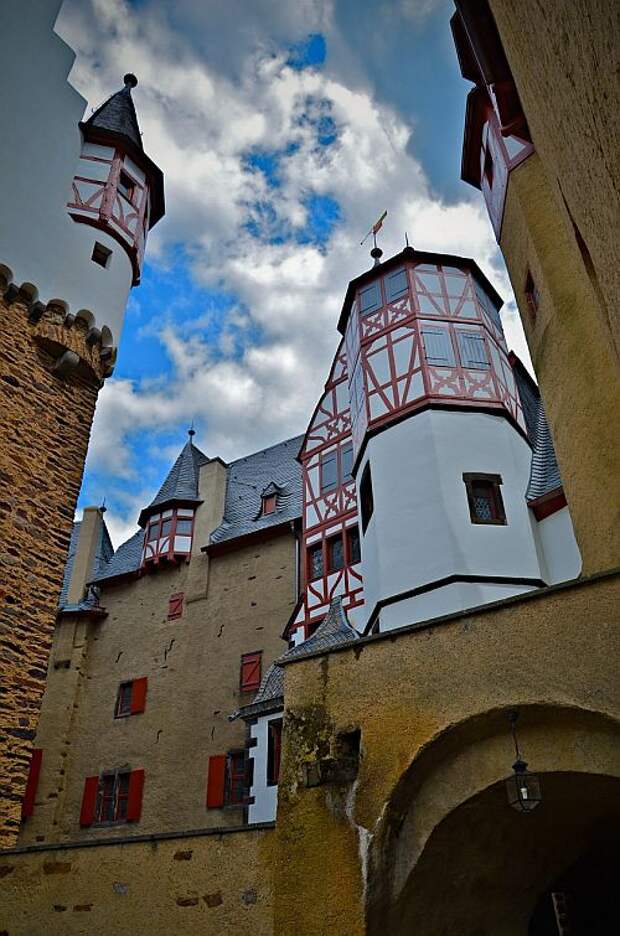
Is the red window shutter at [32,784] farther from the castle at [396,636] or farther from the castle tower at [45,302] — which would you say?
the castle tower at [45,302]

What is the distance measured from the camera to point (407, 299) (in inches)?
603

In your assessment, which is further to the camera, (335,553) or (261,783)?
(335,553)

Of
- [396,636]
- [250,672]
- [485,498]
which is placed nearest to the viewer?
[396,636]

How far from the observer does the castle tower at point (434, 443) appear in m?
11.8

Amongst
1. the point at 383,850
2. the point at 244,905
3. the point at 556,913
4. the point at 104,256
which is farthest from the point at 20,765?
the point at 104,256

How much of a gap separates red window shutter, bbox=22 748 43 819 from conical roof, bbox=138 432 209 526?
6.65m

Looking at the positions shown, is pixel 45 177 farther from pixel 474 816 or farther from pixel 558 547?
pixel 474 816

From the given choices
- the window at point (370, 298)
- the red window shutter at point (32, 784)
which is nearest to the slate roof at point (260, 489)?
the window at point (370, 298)

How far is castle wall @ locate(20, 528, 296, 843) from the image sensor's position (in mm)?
16719

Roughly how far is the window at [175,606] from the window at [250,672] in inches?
108

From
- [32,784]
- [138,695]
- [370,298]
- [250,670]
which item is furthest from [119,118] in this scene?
[32,784]

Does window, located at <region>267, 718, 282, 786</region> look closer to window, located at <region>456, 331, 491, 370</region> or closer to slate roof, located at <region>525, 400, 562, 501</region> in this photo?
slate roof, located at <region>525, 400, 562, 501</region>

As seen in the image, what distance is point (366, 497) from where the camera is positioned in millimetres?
14172

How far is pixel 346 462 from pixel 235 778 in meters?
7.29
